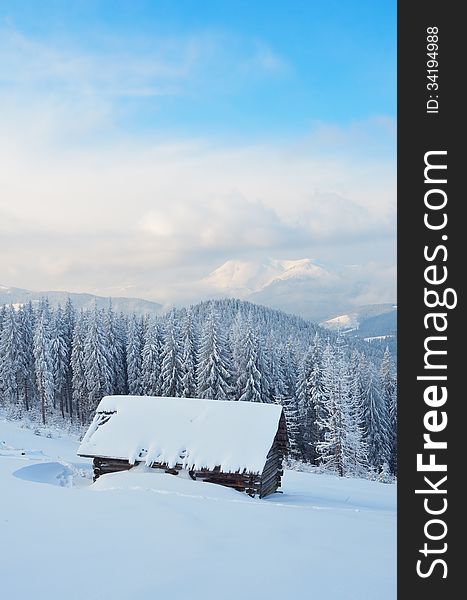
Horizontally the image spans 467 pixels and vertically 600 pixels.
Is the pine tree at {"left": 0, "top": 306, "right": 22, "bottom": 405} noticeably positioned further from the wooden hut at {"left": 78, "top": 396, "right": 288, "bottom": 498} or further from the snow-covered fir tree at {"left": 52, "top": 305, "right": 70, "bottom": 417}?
the wooden hut at {"left": 78, "top": 396, "right": 288, "bottom": 498}

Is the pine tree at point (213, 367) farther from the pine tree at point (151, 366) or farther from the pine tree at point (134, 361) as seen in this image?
the pine tree at point (134, 361)

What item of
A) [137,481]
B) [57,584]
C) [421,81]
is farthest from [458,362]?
[137,481]

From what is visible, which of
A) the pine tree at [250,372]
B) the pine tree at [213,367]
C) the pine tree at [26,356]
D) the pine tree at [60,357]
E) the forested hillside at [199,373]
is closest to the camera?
the forested hillside at [199,373]

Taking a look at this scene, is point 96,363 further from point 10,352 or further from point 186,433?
point 186,433

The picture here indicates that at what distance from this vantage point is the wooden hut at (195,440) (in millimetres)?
20266

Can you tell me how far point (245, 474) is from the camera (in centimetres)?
2005

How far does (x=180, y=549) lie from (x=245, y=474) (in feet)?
43.9

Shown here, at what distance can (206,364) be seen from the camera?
49.6m

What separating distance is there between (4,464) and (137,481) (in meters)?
5.04

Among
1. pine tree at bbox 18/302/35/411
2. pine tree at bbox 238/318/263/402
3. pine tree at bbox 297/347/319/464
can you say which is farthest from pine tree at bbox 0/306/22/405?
pine tree at bbox 297/347/319/464

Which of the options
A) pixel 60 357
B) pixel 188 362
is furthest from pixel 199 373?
pixel 60 357

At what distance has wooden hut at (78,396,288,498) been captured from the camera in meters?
20.3

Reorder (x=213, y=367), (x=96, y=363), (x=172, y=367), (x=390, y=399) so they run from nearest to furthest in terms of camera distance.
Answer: (x=213, y=367)
(x=172, y=367)
(x=96, y=363)
(x=390, y=399)

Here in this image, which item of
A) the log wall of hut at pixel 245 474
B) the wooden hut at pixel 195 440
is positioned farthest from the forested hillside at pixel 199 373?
the wooden hut at pixel 195 440
